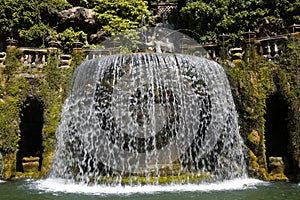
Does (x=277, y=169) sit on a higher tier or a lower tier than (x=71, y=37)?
lower

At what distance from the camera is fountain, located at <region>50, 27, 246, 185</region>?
9125 mm

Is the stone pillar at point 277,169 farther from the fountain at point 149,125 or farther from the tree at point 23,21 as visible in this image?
the tree at point 23,21

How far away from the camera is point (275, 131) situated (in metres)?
12.5

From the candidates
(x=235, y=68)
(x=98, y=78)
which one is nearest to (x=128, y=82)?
(x=98, y=78)

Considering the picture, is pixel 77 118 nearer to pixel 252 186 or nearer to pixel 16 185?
pixel 16 185

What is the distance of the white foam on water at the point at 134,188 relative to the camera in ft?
25.5

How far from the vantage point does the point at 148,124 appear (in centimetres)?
915

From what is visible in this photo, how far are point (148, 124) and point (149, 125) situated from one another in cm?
4

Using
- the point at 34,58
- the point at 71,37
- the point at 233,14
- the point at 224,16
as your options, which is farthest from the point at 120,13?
the point at 34,58

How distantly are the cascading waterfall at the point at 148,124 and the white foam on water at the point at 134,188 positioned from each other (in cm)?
32

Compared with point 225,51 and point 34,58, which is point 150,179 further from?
point 34,58

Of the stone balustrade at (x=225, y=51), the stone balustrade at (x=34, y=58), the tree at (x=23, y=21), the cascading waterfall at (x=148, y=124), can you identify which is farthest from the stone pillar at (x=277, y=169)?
the tree at (x=23, y=21)

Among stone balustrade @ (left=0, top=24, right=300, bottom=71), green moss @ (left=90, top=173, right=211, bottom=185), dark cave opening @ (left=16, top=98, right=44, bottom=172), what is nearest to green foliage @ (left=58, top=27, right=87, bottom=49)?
stone balustrade @ (left=0, top=24, right=300, bottom=71)

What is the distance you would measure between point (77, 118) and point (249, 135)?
4.96 m
